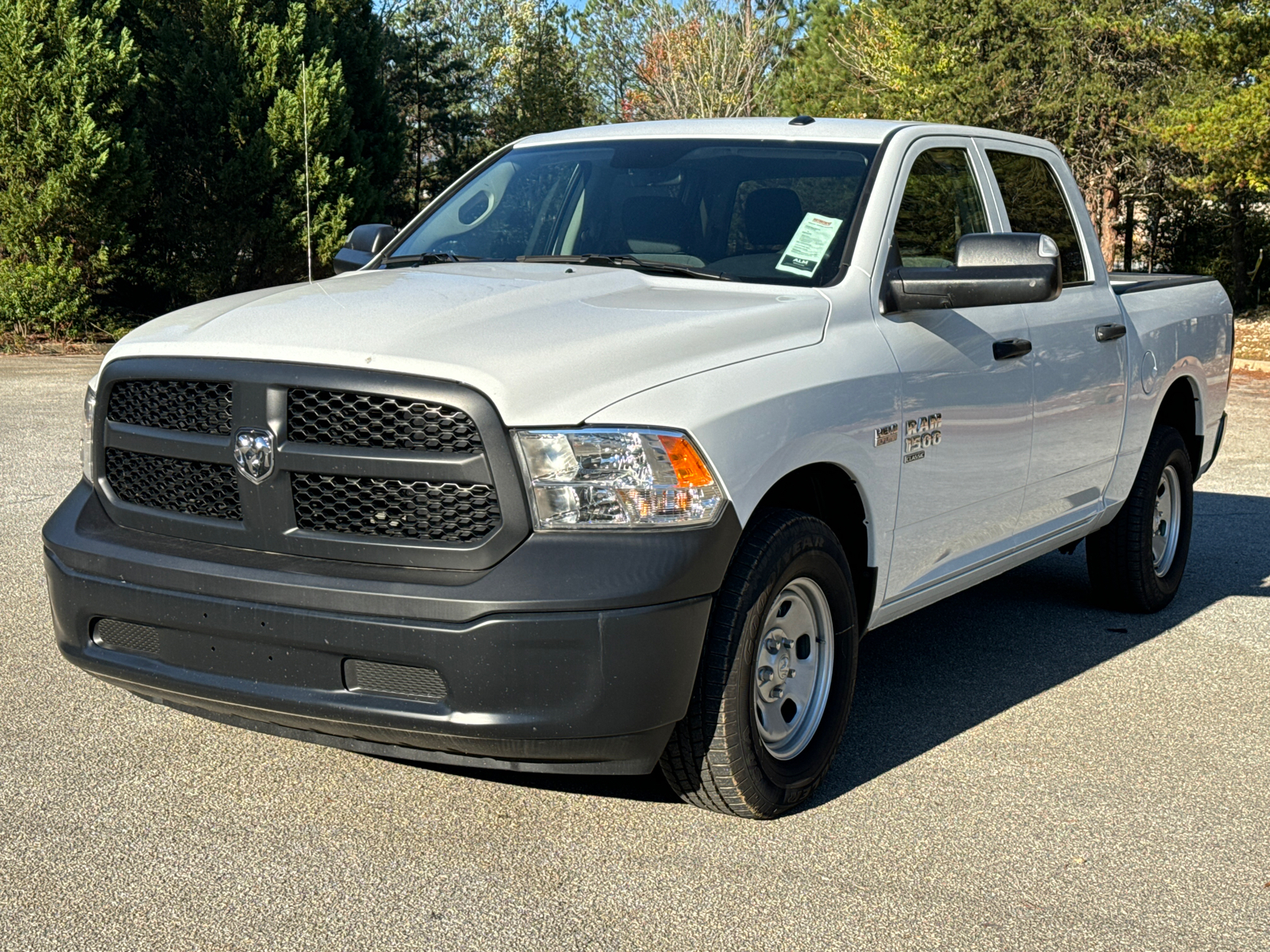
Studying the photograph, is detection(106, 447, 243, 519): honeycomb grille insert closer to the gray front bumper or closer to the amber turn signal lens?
the gray front bumper

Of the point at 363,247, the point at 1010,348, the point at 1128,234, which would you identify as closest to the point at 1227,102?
the point at 1128,234

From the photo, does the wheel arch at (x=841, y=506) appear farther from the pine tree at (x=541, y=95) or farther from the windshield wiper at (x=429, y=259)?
the pine tree at (x=541, y=95)

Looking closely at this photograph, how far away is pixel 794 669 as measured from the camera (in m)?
3.97

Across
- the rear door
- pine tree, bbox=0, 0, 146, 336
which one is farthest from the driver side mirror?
pine tree, bbox=0, 0, 146, 336

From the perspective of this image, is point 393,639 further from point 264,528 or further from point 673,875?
point 673,875

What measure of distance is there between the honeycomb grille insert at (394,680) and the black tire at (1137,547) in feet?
12.3

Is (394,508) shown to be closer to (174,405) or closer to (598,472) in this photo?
(598,472)

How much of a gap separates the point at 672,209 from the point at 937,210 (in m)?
0.91

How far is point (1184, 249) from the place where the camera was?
29219 millimetres

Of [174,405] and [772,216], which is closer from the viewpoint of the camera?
[174,405]

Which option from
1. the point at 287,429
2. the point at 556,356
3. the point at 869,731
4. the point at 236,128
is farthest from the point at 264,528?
the point at 236,128

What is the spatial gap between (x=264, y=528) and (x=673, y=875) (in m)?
1.31

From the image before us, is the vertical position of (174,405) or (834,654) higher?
(174,405)

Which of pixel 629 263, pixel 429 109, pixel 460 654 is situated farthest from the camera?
pixel 429 109
